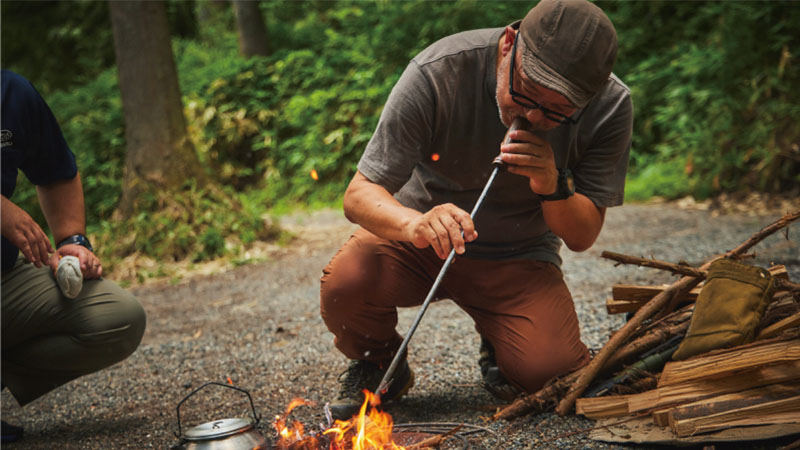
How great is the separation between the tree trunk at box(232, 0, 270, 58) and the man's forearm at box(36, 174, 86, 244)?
9402 millimetres

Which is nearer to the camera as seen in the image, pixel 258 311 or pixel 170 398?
pixel 170 398

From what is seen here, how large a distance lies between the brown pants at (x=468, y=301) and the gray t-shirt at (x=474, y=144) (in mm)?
111

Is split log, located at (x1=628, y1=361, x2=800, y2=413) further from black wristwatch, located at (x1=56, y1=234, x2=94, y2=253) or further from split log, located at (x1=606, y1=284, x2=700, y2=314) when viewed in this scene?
black wristwatch, located at (x1=56, y1=234, x2=94, y2=253)

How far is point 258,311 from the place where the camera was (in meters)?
4.44

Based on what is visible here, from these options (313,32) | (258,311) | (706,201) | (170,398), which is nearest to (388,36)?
(313,32)

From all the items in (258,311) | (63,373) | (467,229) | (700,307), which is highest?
(467,229)

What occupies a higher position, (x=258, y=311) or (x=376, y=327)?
(x=376, y=327)

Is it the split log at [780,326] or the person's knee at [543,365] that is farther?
the person's knee at [543,365]

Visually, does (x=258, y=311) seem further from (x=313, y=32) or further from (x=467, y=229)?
(x=313, y=32)

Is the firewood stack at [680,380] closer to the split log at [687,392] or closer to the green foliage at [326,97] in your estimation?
the split log at [687,392]

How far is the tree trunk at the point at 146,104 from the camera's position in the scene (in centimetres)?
646

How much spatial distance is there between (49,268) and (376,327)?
132 cm

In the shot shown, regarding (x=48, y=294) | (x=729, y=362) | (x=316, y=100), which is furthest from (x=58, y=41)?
(x=729, y=362)

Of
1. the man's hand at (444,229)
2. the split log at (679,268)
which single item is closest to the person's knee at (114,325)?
the man's hand at (444,229)
